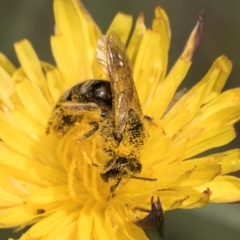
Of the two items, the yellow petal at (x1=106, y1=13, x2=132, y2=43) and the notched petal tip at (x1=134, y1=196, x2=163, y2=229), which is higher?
the yellow petal at (x1=106, y1=13, x2=132, y2=43)

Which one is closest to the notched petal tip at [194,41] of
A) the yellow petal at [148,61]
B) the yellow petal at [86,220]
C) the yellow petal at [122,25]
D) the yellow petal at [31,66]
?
the yellow petal at [148,61]

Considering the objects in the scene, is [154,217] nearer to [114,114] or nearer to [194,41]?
[114,114]

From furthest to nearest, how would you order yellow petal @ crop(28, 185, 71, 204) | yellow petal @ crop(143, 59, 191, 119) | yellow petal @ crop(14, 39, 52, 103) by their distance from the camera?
yellow petal @ crop(14, 39, 52, 103)
yellow petal @ crop(143, 59, 191, 119)
yellow petal @ crop(28, 185, 71, 204)

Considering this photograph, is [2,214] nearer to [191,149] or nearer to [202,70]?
[191,149]

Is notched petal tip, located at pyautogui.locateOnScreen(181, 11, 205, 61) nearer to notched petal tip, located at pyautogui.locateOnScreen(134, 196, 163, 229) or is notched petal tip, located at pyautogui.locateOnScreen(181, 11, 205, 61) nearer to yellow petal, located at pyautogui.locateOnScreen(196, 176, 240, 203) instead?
yellow petal, located at pyautogui.locateOnScreen(196, 176, 240, 203)

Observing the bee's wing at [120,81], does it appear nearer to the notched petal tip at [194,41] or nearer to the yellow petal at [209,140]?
the yellow petal at [209,140]

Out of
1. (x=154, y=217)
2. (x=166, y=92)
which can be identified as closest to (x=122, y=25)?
(x=166, y=92)

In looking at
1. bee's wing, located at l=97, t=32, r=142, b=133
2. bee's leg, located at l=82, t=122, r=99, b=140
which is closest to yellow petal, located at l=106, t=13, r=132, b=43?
bee's wing, located at l=97, t=32, r=142, b=133
